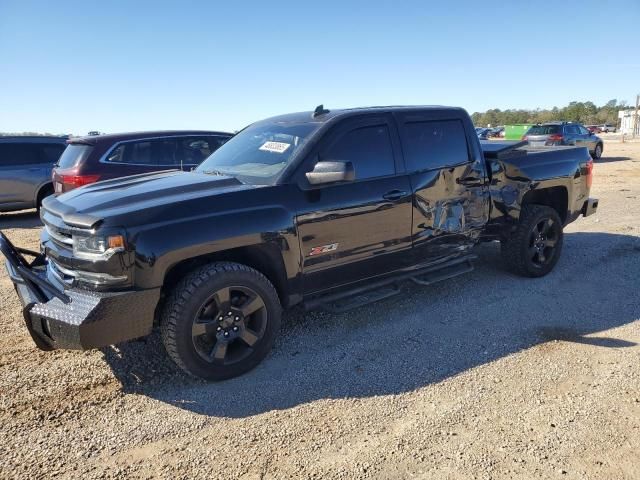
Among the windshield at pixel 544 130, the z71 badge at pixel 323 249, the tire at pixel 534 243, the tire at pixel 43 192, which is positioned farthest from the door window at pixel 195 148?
the windshield at pixel 544 130

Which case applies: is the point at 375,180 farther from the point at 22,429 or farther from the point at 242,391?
the point at 22,429

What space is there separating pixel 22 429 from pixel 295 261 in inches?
79.4

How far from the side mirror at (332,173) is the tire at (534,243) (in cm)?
260

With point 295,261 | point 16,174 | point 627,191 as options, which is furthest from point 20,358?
point 627,191

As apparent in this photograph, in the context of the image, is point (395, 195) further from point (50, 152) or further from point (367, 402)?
point (50, 152)

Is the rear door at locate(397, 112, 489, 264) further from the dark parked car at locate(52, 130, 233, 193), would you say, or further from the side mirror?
the dark parked car at locate(52, 130, 233, 193)

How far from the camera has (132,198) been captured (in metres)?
3.36

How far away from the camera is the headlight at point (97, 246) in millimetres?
2959

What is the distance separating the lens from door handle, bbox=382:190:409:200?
13.3ft

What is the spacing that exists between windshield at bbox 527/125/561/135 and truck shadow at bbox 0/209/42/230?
18437 mm

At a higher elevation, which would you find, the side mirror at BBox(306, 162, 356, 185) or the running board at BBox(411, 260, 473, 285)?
the side mirror at BBox(306, 162, 356, 185)

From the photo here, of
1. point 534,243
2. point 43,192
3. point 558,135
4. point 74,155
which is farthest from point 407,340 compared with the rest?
point 558,135

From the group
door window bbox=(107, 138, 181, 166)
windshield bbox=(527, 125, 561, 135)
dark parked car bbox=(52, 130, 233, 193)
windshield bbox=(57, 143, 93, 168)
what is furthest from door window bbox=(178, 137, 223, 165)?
windshield bbox=(527, 125, 561, 135)

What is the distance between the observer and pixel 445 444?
2.74 metres
